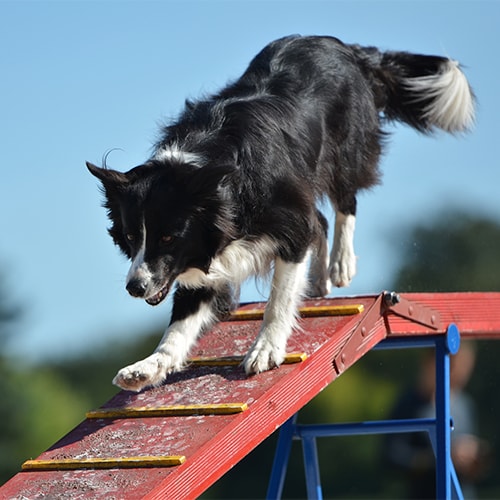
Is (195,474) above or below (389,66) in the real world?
below

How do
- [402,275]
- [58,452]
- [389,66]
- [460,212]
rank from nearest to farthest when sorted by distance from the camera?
[58,452], [389,66], [402,275], [460,212]

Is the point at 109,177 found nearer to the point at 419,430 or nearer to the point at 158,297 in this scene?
the point at 158,297

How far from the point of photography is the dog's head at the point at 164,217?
5.08 meters

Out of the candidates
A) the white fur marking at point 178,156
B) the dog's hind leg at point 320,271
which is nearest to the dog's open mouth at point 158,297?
the white fur marking at point 178,156

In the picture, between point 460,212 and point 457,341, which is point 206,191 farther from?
point 460,212

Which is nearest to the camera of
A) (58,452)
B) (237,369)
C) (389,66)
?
(58,452)

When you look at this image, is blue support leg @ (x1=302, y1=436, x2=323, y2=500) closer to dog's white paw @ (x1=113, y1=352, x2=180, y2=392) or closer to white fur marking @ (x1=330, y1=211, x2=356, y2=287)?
white fur marking @ (x1=330, y1=211, x2=356, y2=287)

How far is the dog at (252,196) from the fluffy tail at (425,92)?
1.56 ft

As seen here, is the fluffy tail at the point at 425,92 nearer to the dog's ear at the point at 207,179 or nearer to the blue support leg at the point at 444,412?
the blue support leg at the point at 444,412

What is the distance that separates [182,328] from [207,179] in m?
0.96

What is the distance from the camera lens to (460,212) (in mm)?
30531

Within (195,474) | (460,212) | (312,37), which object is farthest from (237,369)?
(460,212)

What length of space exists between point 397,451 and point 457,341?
1.64 metres

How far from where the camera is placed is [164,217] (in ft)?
16.8
